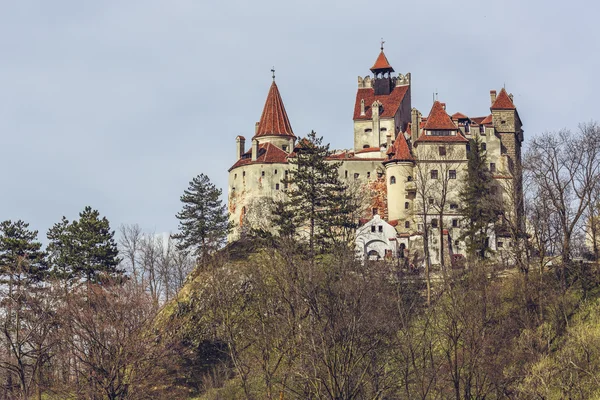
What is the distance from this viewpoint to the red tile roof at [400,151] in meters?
78.1

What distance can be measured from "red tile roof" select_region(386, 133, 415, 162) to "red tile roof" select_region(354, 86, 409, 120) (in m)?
5.13

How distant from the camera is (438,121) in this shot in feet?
257

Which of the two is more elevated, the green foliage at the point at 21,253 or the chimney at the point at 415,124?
the chimney at the point at 415,124

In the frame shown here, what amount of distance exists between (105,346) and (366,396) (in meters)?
14.0

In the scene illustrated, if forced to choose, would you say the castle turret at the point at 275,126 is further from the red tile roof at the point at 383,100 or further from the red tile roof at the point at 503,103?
the red tile roof at the point at 503,103

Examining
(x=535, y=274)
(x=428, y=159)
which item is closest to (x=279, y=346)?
(x=535, y=274)

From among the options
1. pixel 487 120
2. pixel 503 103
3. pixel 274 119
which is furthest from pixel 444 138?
pixel 274 119

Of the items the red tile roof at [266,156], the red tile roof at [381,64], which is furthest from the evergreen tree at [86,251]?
the red tile roof at [381,64]

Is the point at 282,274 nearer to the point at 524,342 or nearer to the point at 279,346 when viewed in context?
the point at 279,346

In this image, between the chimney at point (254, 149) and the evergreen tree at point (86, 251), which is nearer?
the evergreen tree at point (86, 251)

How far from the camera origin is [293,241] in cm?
5891

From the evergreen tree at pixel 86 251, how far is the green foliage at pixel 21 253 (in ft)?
3.95

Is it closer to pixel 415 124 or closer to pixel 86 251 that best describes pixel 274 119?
pixel 415 124

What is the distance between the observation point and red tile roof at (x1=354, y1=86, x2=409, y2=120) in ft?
280
